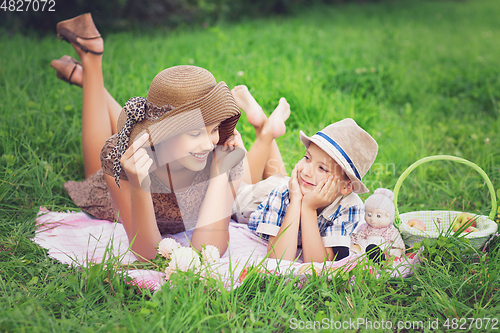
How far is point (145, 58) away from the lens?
515cm

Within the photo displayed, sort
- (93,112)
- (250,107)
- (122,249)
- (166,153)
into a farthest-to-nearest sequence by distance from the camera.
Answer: (93,112), (250,107), (122,249), (166,153)

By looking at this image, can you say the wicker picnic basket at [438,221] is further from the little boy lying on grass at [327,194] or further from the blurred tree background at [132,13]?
the blurred tree background at [132,13]

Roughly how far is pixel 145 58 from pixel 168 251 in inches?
150

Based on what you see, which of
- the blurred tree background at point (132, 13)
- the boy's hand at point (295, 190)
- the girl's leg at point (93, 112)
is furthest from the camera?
the blurred tree background at point (132, 13)

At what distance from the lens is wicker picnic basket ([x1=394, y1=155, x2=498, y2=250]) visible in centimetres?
223

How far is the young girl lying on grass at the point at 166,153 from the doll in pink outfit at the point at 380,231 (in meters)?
0.83

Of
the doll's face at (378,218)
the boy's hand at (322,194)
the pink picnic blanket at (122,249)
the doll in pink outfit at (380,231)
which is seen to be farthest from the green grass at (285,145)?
the boy's hand at (322,194)

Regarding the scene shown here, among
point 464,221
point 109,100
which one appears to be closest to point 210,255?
point 464,221

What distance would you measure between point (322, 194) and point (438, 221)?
856 mm

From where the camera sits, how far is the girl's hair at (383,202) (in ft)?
7.52

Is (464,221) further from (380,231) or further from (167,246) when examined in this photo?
(167,246)

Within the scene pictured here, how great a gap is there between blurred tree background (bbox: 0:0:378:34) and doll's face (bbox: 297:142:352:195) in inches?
219

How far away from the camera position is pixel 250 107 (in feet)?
9.14

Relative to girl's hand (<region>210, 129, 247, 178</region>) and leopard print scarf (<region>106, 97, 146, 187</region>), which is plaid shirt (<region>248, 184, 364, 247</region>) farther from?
leopard print scarf (<region>106, 97, 146, 187</region>)
